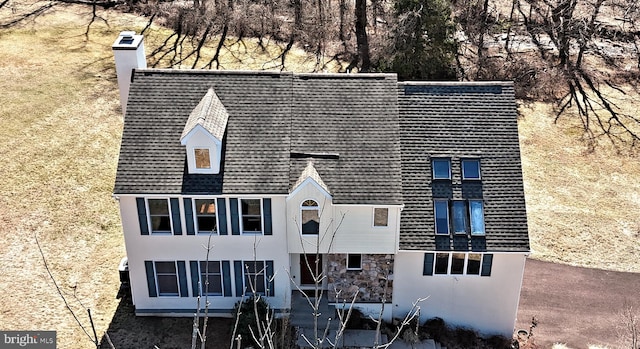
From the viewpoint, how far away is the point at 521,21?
4844 cm

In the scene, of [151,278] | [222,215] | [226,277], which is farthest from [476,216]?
[151,278]

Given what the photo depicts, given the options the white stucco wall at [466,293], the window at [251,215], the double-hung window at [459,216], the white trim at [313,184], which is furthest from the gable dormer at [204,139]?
the double-hung window at [459,216]

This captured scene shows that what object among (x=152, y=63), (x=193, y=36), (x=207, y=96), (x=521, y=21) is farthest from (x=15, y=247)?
(x=521, y=21)

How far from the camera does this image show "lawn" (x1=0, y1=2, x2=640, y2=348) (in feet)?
84.5

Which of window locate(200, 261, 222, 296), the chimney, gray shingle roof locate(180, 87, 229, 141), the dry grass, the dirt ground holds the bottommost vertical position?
the dirt ground

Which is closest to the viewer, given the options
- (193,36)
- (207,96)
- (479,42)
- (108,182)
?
(207,96)

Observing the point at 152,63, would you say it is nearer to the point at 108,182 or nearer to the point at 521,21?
the point at 108,182

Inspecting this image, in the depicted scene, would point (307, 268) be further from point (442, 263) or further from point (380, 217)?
point (442, 263)

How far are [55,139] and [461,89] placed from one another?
2321cm

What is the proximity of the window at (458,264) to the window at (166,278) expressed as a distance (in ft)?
30.8

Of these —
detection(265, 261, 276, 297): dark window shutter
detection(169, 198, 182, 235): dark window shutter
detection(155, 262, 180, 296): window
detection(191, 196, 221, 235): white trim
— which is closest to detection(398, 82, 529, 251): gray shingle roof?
detection(265, 261, 276, 297): dark window shutter

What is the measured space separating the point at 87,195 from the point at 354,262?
1493cm

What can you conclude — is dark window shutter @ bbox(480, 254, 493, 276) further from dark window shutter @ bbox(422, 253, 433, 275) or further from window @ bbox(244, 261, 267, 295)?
window @ bbox(244, 261, 267, 295)

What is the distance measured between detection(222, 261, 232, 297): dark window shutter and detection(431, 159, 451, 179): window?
846 cm
